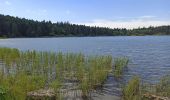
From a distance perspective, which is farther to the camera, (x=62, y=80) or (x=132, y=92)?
(x=62, y=80)

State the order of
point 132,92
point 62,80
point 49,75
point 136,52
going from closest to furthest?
point 132,92, point 62,80, point 49,75, point 136,52

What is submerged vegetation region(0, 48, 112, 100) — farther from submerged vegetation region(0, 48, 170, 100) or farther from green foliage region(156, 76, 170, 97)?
green foliage region(156, 76, 170, 97)

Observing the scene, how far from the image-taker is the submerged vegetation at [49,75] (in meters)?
13.7

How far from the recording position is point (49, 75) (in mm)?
20266

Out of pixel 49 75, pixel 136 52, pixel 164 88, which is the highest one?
pixel 49 75

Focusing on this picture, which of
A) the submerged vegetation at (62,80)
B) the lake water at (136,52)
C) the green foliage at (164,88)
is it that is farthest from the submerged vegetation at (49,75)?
the lake water at (136,52)

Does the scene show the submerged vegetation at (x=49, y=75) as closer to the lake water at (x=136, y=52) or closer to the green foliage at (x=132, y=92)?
the green foliage at (x=132, y=92)

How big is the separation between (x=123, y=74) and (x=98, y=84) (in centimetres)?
612

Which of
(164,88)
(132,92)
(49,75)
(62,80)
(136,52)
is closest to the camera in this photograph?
(132,92)

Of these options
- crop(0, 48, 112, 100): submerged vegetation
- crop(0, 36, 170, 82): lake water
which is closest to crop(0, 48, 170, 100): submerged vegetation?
crop(0, 48, 112, 100): submerged vegetation

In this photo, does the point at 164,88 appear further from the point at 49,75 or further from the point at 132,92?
the point at 49,75

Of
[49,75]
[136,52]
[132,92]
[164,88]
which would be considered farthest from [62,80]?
[136,52]

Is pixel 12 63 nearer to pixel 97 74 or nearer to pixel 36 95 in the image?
pixel 97 74

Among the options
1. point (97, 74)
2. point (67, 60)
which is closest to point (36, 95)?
point (97, 74)
